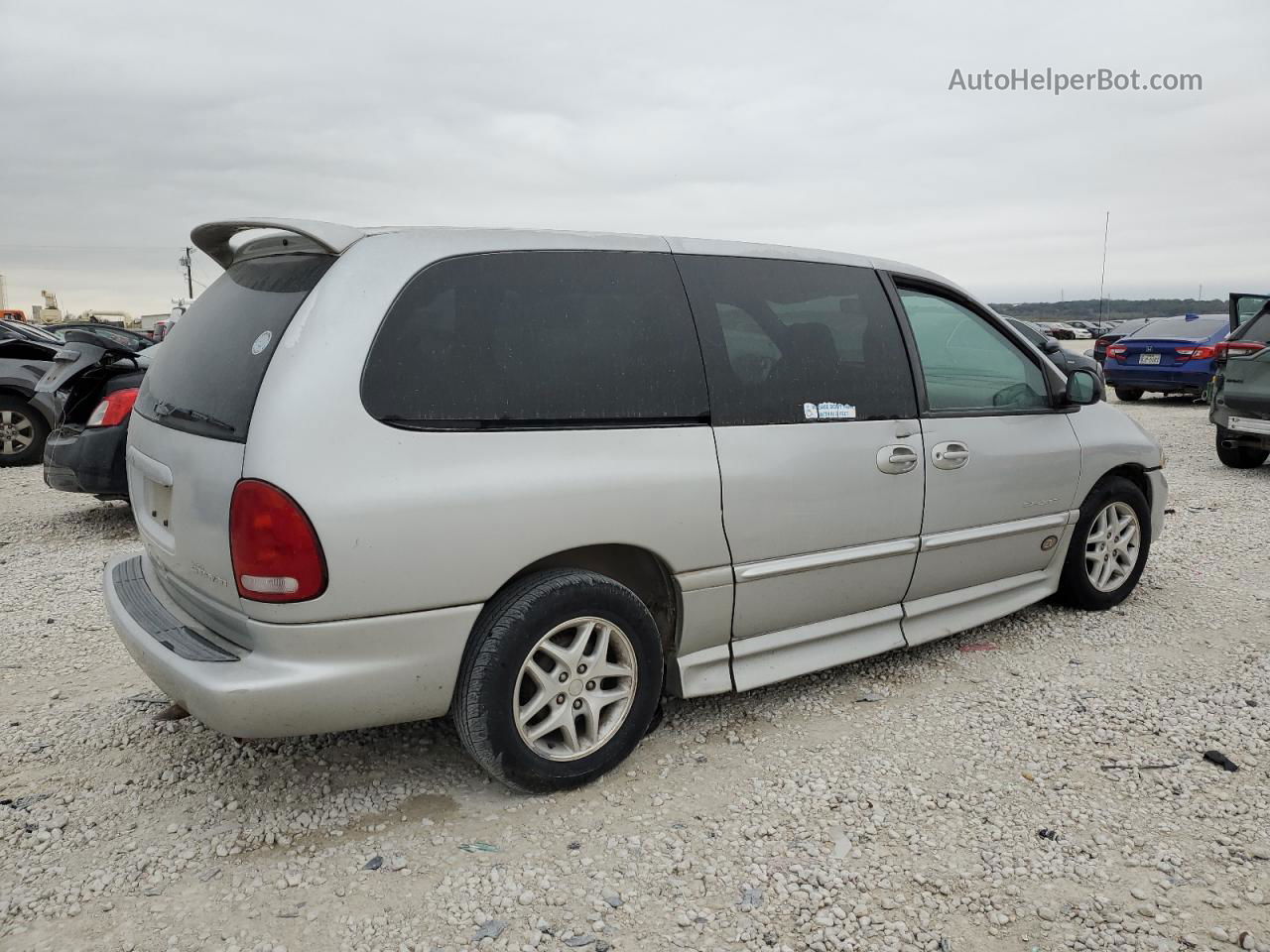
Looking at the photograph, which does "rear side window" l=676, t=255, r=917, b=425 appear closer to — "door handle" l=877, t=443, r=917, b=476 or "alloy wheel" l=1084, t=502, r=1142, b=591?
"door handle" l=877, t=443, r=917, b=476

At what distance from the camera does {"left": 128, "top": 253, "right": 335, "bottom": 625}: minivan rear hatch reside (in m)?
2.63

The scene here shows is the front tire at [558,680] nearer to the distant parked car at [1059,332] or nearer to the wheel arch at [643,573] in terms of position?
the wheel arch at [643,573]

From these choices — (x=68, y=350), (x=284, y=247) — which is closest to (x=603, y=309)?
(x=284, y=247)

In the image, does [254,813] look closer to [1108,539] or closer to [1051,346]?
[1108,539]

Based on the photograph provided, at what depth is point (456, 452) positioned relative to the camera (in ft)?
8.88

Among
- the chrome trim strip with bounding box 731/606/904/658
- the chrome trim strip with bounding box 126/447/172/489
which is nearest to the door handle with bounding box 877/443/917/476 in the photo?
the chrome trim strip with bounding box 731/606/904/658

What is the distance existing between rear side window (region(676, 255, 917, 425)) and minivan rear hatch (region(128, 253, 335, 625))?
133 cm

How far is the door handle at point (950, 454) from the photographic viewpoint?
12.5ft

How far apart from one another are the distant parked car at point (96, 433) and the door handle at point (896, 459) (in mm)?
4947

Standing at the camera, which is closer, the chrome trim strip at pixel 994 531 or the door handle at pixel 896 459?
the door handle at pixel 896 459

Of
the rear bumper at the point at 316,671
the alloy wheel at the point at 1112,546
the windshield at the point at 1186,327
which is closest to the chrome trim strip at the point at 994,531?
the alloy wheel at the point at 1112,546

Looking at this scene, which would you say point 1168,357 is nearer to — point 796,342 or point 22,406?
point 796,342

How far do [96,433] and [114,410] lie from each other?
0.19 m

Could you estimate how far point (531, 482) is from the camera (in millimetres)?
2793
